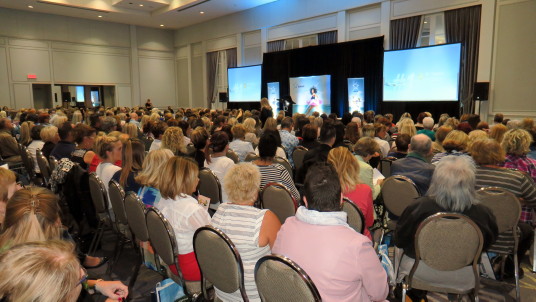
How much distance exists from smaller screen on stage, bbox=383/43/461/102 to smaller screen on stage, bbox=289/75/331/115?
2.54 m

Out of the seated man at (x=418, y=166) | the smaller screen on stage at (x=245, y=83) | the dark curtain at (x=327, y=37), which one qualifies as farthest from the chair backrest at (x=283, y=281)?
the smaller screen on stage at (x=245, y=83)

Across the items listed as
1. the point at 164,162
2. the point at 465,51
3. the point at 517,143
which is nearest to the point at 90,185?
the point at 164,162

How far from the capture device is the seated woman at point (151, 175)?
2.91m

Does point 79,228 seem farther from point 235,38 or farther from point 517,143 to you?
point 235,38

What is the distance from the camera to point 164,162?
2916 millimetres

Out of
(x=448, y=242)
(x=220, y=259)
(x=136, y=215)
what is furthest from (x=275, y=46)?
(x=220, y=259)

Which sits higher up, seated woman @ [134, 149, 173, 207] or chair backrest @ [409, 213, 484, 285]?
seated woman @ [134, 149, 173, 207]

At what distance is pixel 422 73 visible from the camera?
34.7 ft

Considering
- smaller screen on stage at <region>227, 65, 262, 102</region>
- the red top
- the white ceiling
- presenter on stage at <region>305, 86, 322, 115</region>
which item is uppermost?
the white ceiling

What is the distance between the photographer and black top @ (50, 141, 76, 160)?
486 cm

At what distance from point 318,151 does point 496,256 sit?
77.7 inches

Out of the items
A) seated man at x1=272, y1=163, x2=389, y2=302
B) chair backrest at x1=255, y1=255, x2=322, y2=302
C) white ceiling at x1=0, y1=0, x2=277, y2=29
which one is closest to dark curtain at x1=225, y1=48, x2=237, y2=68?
white ceiling at x1=0, y1=0, x2=277, y2=29

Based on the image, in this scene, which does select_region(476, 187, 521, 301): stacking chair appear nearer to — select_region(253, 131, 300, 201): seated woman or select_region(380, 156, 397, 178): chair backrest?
select_region(253, 131, 300, 201): seated woman

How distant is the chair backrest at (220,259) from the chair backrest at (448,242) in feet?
3.86
